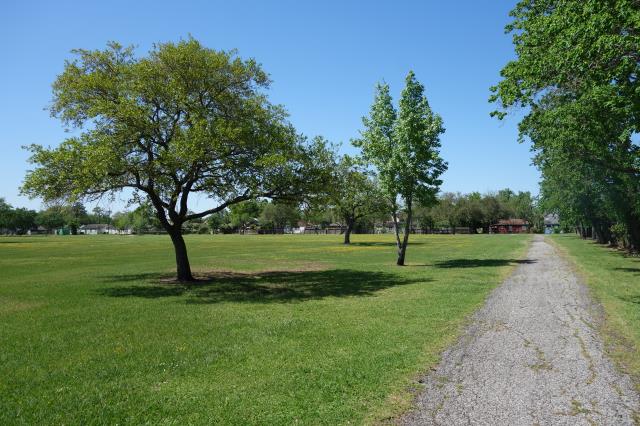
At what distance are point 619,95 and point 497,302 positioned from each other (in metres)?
7.45

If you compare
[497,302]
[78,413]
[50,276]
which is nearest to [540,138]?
[497,302]

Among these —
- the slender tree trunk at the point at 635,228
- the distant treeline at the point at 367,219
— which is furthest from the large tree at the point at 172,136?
the distant treeline at the point at 367,219

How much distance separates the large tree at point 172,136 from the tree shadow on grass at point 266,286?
156 inches

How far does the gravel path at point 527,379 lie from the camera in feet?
19.0

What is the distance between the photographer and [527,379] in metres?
7.18

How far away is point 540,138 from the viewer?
23078 millimetres

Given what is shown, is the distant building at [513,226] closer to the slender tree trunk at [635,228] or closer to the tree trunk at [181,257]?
the slender tree trunk at [635,228]

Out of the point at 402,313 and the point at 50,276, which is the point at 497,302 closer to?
the point at 402,313

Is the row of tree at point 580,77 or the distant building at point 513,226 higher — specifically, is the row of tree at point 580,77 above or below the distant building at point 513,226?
above

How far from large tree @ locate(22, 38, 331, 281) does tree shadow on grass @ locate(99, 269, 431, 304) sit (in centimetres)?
396

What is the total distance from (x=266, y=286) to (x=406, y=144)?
1382 cm

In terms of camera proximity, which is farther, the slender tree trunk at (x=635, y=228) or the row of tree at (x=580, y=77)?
the slender tree trunk at (x=635, y=228)

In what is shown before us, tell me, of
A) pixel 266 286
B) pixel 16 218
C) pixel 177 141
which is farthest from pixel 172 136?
pixel 16 218

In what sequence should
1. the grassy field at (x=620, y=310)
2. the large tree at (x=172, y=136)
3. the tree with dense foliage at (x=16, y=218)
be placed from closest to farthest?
the grassy field at (x=620, y=310), the large tree at (x=172, y=136), the tree with dense foliage at (x=16, y=218)
